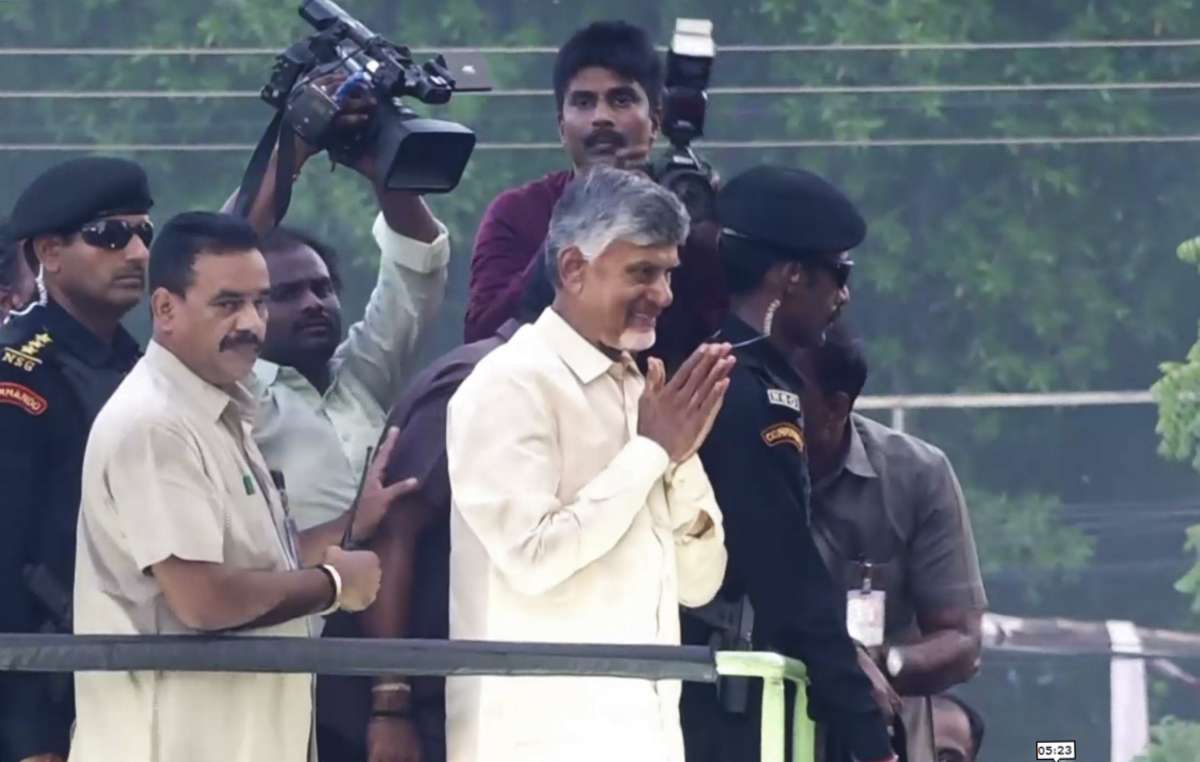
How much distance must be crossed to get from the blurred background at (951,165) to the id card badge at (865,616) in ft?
40.2

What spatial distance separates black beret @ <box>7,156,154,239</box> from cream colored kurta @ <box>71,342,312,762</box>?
0.45 meters

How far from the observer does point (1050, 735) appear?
15.4 meters

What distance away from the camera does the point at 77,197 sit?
447 cm

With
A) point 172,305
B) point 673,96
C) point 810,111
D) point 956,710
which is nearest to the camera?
point 172,305

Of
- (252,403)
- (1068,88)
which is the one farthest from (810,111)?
(252,403)

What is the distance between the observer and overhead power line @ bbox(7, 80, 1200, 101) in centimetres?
1744

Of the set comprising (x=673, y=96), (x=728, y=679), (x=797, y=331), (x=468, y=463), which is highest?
(x=673, y=96)

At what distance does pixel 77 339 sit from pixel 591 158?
103 centimetres

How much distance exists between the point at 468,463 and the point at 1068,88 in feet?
48.6

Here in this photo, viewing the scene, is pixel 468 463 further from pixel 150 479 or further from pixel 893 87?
pixel 893 87

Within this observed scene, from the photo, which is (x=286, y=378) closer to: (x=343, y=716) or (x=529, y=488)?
(x=343, y=716)

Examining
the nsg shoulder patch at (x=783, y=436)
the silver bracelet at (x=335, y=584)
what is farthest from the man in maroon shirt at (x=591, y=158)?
the silver bracelet at (x=335, y=584)

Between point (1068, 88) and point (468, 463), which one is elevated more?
point (1068, 88)

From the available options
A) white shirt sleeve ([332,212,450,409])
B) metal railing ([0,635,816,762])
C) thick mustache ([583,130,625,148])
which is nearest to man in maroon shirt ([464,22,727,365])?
thick mustache ([583,130,625,148])
